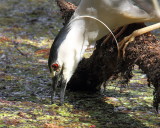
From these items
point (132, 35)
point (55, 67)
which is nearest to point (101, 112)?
point (55, 67)

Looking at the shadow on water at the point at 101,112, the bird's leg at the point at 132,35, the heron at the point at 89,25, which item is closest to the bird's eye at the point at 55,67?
the heron at the point at 89,25

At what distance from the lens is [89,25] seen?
4.37 m

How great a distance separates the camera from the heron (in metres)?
4.26

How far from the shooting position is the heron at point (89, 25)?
14.0ft

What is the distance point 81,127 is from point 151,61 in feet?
3.42

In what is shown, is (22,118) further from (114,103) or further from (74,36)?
(114,103)

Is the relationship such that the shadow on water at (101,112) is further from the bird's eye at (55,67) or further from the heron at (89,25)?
the bird's eye at (55,67)

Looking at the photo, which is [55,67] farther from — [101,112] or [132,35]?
[132,35]

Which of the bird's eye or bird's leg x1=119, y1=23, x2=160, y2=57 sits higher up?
bird's leg x1=119, y1=23, x2=160, y2=57

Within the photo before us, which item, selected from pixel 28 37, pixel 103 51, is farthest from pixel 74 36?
pixel 28 37

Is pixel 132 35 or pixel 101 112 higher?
pixel 132 35

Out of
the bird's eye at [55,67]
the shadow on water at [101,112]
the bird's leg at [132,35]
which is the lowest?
the shadow on water at [101,112]

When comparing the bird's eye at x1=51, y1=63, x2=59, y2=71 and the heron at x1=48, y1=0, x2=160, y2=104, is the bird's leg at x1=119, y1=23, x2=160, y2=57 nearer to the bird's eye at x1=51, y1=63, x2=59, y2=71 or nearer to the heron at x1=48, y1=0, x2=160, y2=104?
the heron at x1=48, y1=0, x2=160, y2=104

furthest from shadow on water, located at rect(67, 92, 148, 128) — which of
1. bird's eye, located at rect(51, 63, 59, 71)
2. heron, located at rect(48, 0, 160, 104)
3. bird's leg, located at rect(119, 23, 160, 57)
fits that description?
bird's leg, located at rect(119, 23, 160, 57)
